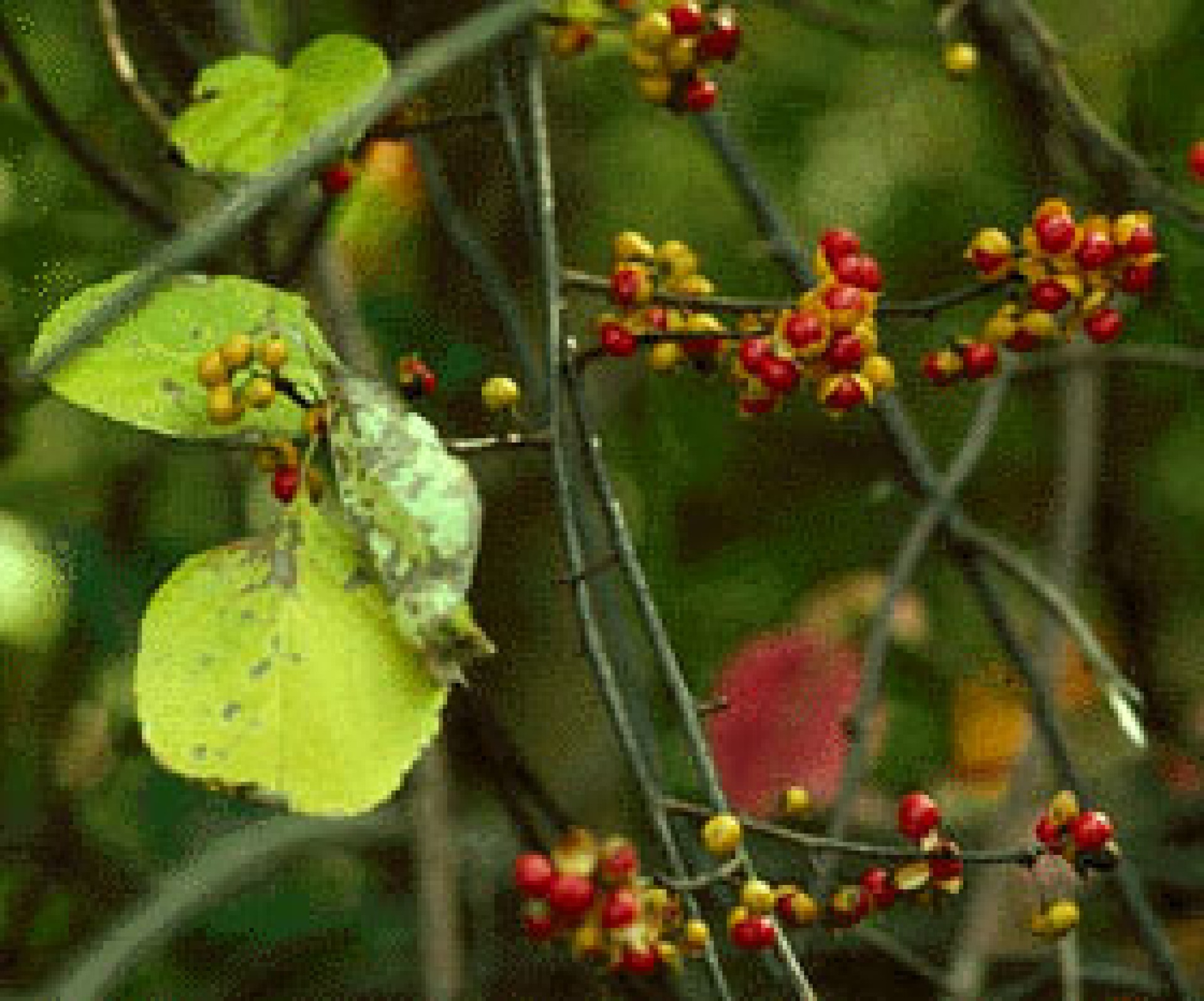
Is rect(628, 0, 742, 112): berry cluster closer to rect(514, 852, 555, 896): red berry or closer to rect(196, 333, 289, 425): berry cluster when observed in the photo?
rect(196, 333, 289, 425): berry cluster

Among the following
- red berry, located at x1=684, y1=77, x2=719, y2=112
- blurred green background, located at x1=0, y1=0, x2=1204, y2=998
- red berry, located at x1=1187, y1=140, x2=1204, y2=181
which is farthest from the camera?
blurred green background, located at x1=0, y1=0, x2=1204, y2=998

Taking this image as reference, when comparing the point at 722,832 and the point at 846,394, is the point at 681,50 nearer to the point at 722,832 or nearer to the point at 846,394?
the point at 846,394

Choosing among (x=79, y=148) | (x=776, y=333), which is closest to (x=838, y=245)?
(x=776, y=333)

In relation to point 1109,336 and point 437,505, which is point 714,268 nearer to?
point 1109,336

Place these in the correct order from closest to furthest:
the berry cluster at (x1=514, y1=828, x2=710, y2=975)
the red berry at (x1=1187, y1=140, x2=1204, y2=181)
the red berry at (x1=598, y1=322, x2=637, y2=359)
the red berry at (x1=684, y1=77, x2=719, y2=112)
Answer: the berry cluster at (x1=514, y1=828, x2=710, y2=975)
the red berry at (x1=598, y1=322, x2=637, y2=359)
the red berry at (x1=684, y1=77, x2=719, y2=112)
the red berry at (x1=1187, y1=140, x2=1204, y2=181)

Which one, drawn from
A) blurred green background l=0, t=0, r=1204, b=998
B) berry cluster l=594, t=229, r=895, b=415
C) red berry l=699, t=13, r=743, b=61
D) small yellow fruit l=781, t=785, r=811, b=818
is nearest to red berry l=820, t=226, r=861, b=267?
berry cluster l=594, t=229, r=895, b=415

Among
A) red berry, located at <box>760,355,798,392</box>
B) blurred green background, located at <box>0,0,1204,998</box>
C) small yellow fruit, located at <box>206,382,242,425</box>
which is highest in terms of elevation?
small yellow fruit, located at <box>206,382,242,425</box>

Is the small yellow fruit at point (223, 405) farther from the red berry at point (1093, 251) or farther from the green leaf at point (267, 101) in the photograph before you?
the red berry at point (1093, 251)
